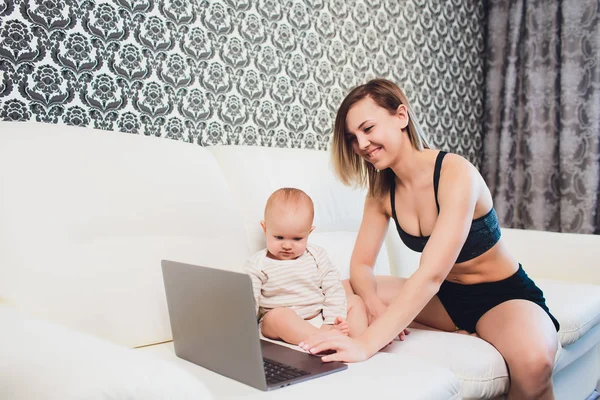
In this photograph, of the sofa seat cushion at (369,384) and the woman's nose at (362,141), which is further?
the woman's nose at (362,141)

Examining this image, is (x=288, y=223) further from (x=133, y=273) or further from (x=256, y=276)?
(x=133, y=273)

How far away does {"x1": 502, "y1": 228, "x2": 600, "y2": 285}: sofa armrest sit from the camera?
7.09 feet

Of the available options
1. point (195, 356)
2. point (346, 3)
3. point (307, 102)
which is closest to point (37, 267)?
point (195, 356)

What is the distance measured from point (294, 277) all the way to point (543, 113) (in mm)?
2566

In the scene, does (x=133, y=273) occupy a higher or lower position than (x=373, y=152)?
lower

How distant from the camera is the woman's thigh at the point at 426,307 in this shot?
64.5 inches

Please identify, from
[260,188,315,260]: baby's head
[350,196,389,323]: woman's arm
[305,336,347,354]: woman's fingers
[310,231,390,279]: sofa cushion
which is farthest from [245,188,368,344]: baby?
[310,231,390,279]: sofa cushion

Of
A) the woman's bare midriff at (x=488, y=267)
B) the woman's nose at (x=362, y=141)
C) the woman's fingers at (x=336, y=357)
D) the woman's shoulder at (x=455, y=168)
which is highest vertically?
the woman's nose at (x=362, y=141)

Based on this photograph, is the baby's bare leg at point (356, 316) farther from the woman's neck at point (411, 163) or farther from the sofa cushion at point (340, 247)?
the woman's neck at point (411, 163)

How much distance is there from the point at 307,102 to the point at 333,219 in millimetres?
723

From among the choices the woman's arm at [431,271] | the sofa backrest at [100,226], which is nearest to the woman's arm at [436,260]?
the woman's arm at [431,271]

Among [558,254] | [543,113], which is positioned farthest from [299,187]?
[543,113]

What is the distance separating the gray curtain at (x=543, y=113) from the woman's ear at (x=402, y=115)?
212 cm

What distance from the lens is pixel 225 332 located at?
1043mm
